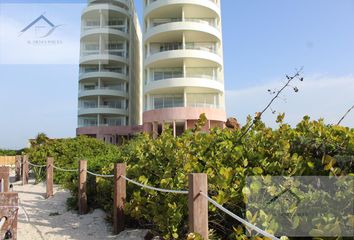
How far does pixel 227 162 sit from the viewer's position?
170 inches

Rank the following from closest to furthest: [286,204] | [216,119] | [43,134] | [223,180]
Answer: [286,204] → [223,180] → [43,134] → [216,119]

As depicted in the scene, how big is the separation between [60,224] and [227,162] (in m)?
4.32

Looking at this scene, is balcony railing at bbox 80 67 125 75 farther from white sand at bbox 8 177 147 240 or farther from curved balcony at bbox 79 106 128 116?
white sand at bbox 8 177 147 240

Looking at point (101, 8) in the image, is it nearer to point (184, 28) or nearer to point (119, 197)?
point (184, 28)

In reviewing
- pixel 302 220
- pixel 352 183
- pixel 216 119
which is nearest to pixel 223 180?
pixel 302 220

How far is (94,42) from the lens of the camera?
158ft

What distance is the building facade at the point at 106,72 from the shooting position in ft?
151

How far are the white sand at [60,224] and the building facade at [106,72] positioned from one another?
3518cm

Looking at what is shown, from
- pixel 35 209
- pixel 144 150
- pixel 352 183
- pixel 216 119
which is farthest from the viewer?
pixel 216 119

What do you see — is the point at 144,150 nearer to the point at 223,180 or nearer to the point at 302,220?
the point at 223,180

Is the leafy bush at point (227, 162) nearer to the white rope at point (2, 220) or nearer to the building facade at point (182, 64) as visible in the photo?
the white rope at point (2, 220)

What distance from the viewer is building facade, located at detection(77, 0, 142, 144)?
151 feet

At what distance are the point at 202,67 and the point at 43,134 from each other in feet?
69.4

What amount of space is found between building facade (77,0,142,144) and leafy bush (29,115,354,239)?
39.0 m
